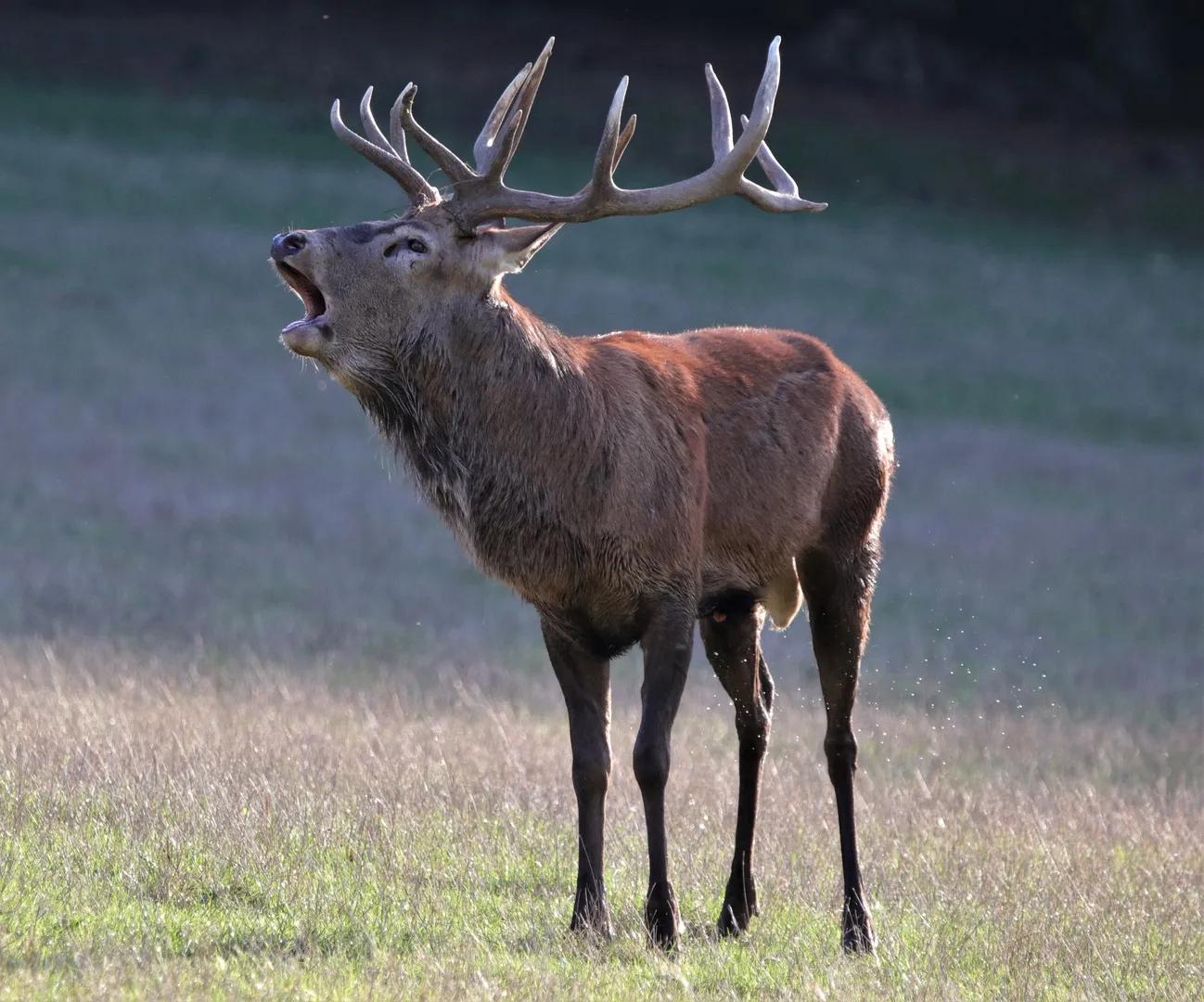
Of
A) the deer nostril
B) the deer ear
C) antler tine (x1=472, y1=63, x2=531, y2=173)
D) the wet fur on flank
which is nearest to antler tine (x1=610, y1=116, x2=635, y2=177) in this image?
the deer ear

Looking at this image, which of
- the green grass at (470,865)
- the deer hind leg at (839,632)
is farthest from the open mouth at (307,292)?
the deer hind leg at (839,632)

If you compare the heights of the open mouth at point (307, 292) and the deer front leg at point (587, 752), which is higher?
the open mouth at point (307, 292)

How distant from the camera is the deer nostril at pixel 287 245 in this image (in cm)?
647

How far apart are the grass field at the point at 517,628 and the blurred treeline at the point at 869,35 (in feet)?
9.06

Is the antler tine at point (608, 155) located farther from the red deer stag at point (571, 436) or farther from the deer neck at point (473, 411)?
the deer neck at point (473, 411)

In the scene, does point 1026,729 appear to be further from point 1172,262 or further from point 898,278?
point 1172,262

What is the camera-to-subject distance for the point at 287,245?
648 cm

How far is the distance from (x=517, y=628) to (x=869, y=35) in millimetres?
24494

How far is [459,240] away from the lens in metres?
6.77

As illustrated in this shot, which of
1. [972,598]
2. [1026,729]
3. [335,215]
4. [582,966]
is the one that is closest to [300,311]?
[335,215]

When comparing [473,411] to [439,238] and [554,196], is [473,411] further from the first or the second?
[554,196]

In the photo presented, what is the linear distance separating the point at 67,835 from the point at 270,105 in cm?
2707

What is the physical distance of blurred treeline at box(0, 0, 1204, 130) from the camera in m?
35.0

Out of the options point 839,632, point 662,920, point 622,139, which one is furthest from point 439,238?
point 662,920
